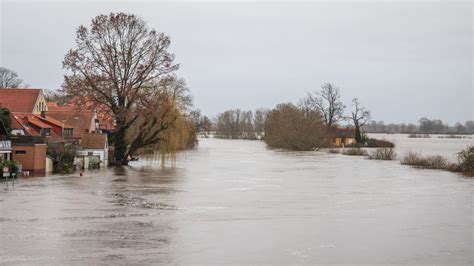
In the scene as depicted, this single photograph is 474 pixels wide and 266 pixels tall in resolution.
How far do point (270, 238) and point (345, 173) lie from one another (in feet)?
84.6

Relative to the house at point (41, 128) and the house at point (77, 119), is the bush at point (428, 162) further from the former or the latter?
the house at point (41, 128)

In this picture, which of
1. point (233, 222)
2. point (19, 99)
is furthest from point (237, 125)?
point (233, 222)

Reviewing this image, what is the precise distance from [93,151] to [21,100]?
11770mm

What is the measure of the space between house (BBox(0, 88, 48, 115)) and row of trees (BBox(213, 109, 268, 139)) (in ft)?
374

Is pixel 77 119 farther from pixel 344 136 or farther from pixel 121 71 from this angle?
pixel 344 136

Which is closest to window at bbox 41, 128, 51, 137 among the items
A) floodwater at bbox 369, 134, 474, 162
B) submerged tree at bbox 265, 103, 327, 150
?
floodwater at bbox 369, 134, 474, 162

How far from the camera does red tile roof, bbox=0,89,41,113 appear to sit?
51.1m

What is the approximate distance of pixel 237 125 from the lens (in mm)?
174500

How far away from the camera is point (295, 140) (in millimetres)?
85812

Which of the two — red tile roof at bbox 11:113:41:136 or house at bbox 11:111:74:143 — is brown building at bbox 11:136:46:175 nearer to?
house at bbox 11:111:74:143

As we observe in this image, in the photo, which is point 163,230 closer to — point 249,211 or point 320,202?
→ point 249,211

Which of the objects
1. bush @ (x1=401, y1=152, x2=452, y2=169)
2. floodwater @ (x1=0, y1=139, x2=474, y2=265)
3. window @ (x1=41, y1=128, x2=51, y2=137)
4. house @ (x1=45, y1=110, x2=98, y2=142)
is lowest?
floodwater @ (x1=0, y1=139, x2=474, y2=265)

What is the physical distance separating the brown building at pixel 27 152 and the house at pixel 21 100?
53.2 ft

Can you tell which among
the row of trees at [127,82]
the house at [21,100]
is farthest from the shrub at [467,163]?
the house at [21,100]
